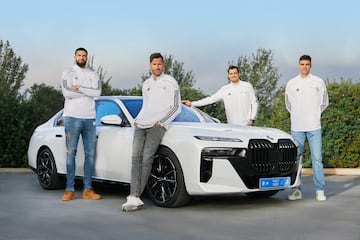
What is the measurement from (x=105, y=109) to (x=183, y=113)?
1.18 meters

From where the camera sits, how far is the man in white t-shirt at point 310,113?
25.5 ft

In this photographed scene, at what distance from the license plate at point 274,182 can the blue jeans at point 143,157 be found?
Answer: 1348 millimetres

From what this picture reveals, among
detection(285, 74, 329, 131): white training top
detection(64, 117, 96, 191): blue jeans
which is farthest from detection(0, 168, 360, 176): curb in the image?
detection(64, 117, 96, 191): blue jeans

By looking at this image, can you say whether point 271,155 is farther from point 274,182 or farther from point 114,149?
point 114,149

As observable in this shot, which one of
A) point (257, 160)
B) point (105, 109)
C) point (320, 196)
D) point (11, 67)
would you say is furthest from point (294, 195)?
point (11, 67)

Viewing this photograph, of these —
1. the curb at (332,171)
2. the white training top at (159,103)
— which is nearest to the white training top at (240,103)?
the white training top at (159,103)

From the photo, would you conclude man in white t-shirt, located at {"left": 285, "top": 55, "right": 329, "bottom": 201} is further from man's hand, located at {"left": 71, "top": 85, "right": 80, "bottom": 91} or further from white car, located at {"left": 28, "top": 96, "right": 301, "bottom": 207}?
man's hand, located at {"left": 71, "top": 85, "right": 80, "bottom": 91}

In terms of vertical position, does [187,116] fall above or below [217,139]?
above

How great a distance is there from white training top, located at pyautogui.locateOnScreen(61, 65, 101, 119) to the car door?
0.36m

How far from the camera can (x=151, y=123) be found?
692 centimetres

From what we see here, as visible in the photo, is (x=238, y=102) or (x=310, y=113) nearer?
(x=310, y=113)

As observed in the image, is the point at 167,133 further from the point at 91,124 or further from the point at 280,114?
the point at 280,114

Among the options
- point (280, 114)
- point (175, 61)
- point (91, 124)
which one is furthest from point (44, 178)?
point (175, 61)

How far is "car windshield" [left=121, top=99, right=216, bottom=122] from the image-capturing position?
7.90m
